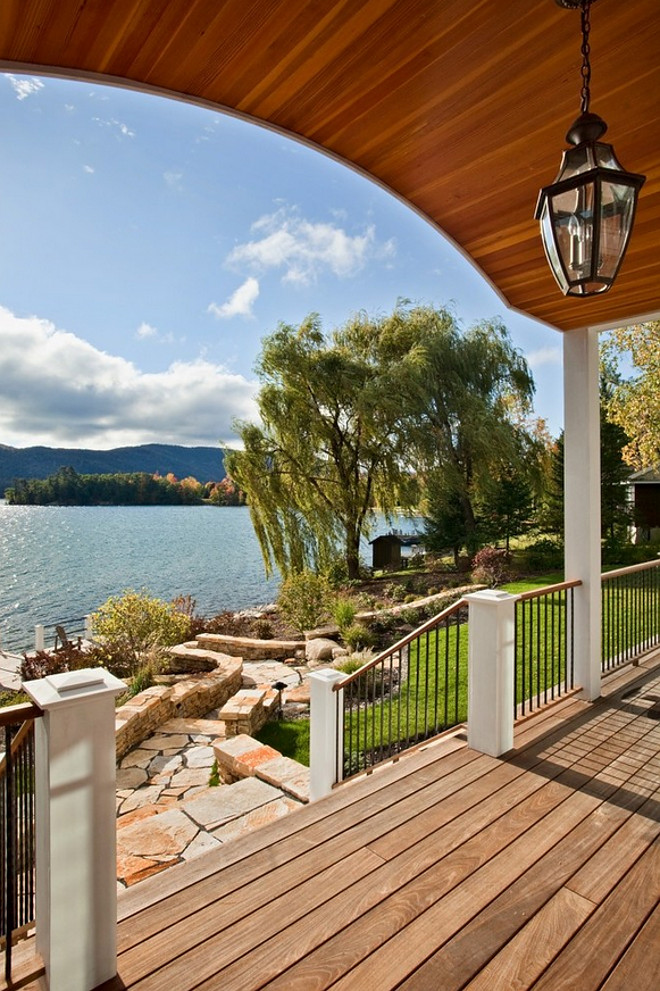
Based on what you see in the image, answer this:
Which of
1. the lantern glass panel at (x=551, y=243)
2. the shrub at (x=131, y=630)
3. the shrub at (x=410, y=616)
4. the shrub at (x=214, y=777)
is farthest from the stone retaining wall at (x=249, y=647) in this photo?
the lantern glass panel at (x=551, y=243)

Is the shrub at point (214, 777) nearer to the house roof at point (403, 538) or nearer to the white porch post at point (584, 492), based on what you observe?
the white porch post at point (584, 492)

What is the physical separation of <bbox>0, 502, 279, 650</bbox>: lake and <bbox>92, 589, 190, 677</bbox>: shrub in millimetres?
1816

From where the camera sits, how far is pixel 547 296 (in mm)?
3256

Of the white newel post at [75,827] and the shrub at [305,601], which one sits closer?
the white newel post at [75,827]

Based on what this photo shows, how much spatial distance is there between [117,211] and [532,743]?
13.6 meters

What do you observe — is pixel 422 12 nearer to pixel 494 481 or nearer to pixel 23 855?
pixel 23 855

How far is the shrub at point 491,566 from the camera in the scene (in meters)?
10.6

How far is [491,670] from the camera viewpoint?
2.96 metres

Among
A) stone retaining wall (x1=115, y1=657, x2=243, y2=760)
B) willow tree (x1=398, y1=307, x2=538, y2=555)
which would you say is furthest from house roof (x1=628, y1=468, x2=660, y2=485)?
stone retaining wall (x1=115, y1=657, x2=243, y2=760)

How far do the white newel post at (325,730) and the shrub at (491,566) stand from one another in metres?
7.33

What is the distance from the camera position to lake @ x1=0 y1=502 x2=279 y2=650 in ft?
50.6

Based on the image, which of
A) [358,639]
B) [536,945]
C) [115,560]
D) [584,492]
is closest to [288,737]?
[358,639]

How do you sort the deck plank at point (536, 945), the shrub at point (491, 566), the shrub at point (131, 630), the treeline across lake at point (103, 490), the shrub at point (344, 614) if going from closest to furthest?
the deck plank at point (536, 945) < the shrub at point (131, 630) < the shrub at point (344, 614) < the shrub at point (491, 566) < the treeline across lake at point (103, 490)

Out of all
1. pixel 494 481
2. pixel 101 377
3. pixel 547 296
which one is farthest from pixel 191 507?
pixel 547 296
